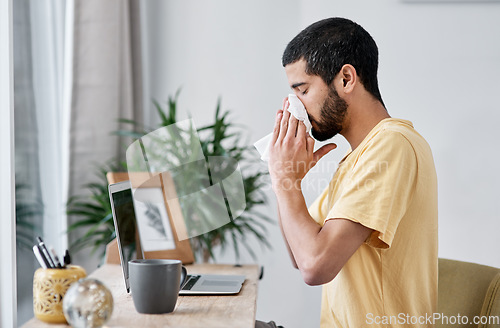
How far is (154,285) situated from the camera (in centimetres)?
92

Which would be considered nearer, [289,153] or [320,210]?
[289,153]

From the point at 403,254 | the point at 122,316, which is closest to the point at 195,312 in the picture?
the point at 122,316

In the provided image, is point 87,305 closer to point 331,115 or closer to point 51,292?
point 51,292

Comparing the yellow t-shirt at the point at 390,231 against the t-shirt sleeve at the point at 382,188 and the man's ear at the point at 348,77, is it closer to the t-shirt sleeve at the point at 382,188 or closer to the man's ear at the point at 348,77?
the t-shirt sleeve at the point at 382,188

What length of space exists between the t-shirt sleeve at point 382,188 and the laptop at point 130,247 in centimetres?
35

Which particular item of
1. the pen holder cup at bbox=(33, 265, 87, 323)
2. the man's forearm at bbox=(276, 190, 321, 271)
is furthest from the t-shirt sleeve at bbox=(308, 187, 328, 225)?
the pen holder cup at bbox=(33, 265, 87, 323)

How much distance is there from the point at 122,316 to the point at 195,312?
13 cm

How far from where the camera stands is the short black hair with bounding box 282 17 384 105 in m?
1.09

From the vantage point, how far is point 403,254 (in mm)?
1019

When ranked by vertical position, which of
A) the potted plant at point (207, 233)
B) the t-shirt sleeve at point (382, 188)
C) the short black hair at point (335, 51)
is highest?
the short black hair at point (335, 51)

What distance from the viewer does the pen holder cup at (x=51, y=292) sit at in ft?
2.92

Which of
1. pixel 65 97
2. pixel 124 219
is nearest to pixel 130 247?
pixel 124 219

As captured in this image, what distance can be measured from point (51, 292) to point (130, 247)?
1.41 ft

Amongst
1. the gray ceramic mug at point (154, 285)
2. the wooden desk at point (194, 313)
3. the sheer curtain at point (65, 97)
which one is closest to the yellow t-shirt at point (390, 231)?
the wooden desk at point (194, 313)
